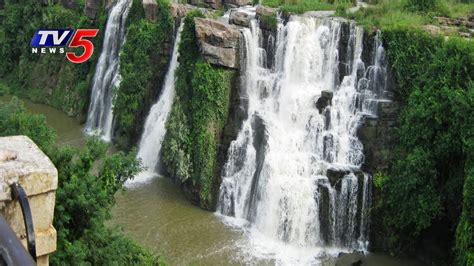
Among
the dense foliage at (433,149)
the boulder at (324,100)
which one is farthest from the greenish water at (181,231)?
the boulder at (324,100)

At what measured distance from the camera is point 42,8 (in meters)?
28.5

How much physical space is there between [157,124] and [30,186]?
55.1 ft

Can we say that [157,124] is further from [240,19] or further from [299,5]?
[299,5]

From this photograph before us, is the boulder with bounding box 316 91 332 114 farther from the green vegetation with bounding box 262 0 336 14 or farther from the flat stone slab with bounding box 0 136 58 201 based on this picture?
the flat stone slab with bounding box 0 136 58 201

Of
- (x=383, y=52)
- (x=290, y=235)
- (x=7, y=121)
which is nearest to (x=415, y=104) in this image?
(x=383, y=52)

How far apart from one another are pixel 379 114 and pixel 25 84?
2010 cm

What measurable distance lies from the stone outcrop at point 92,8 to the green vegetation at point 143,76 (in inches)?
226

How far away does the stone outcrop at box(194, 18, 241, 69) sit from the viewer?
1762cm

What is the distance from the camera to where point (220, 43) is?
58.0 feet

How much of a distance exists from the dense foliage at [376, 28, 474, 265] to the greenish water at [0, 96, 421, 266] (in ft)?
4.39

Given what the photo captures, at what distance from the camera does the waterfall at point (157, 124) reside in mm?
19562

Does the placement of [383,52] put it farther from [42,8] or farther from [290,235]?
[42,8]

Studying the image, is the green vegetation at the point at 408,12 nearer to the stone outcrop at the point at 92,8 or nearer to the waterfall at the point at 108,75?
the waterfall at the point at 108,75

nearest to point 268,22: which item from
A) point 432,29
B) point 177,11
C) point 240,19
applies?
point 240,19
